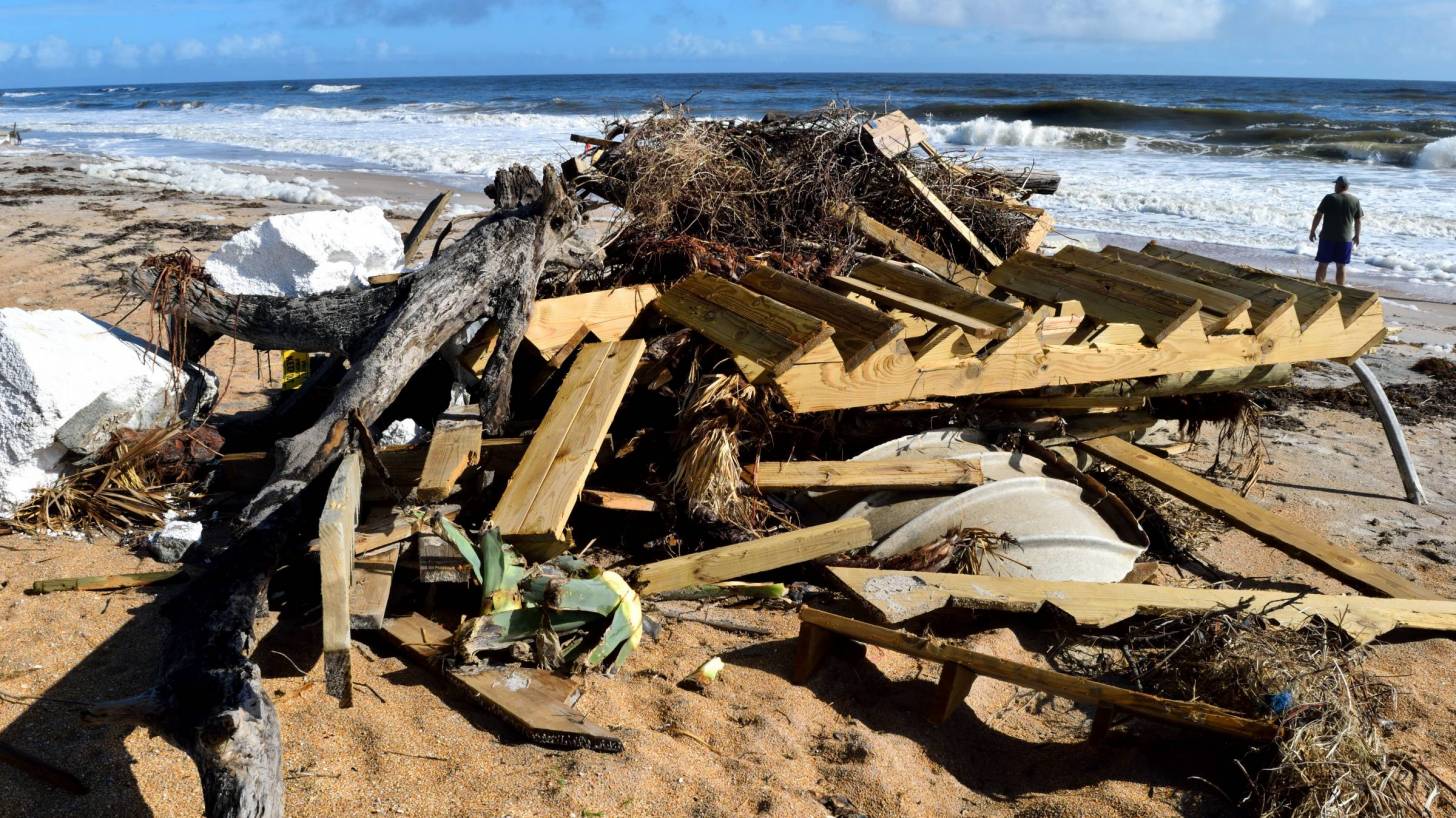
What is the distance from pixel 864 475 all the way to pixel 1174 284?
2.29 m

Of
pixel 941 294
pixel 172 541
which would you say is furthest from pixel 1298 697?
pixel 172 541

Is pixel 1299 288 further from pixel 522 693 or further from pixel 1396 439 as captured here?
pixel 522 693

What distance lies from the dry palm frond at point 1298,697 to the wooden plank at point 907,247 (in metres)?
2.68

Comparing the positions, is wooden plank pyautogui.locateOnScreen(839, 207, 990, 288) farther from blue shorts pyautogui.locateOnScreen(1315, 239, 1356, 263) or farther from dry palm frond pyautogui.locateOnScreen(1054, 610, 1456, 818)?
blue shorts pyautogui.locateOnScreen(1315, 239, 1356, 263)

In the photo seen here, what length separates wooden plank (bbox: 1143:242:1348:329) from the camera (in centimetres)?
563

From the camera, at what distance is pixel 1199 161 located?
24.7m

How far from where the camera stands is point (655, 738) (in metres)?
3.36

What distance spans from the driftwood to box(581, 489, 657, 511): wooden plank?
61 centimetres

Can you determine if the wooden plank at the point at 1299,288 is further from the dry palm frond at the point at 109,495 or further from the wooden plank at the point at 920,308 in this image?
the dry palm frond at the point at 109,495

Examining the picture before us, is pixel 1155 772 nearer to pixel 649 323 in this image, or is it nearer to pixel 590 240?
pixel 649 323

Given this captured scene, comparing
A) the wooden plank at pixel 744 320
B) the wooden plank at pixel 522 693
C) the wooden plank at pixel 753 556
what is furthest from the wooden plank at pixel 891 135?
the wooden plank at pixel 522 693

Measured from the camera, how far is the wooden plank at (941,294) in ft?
15.4

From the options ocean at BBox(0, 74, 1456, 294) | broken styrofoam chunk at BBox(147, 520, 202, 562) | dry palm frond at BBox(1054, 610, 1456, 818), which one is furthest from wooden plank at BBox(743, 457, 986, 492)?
broken styrofoam chunk at BBox(147, 520, 202, 562)

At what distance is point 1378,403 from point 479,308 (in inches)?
220
